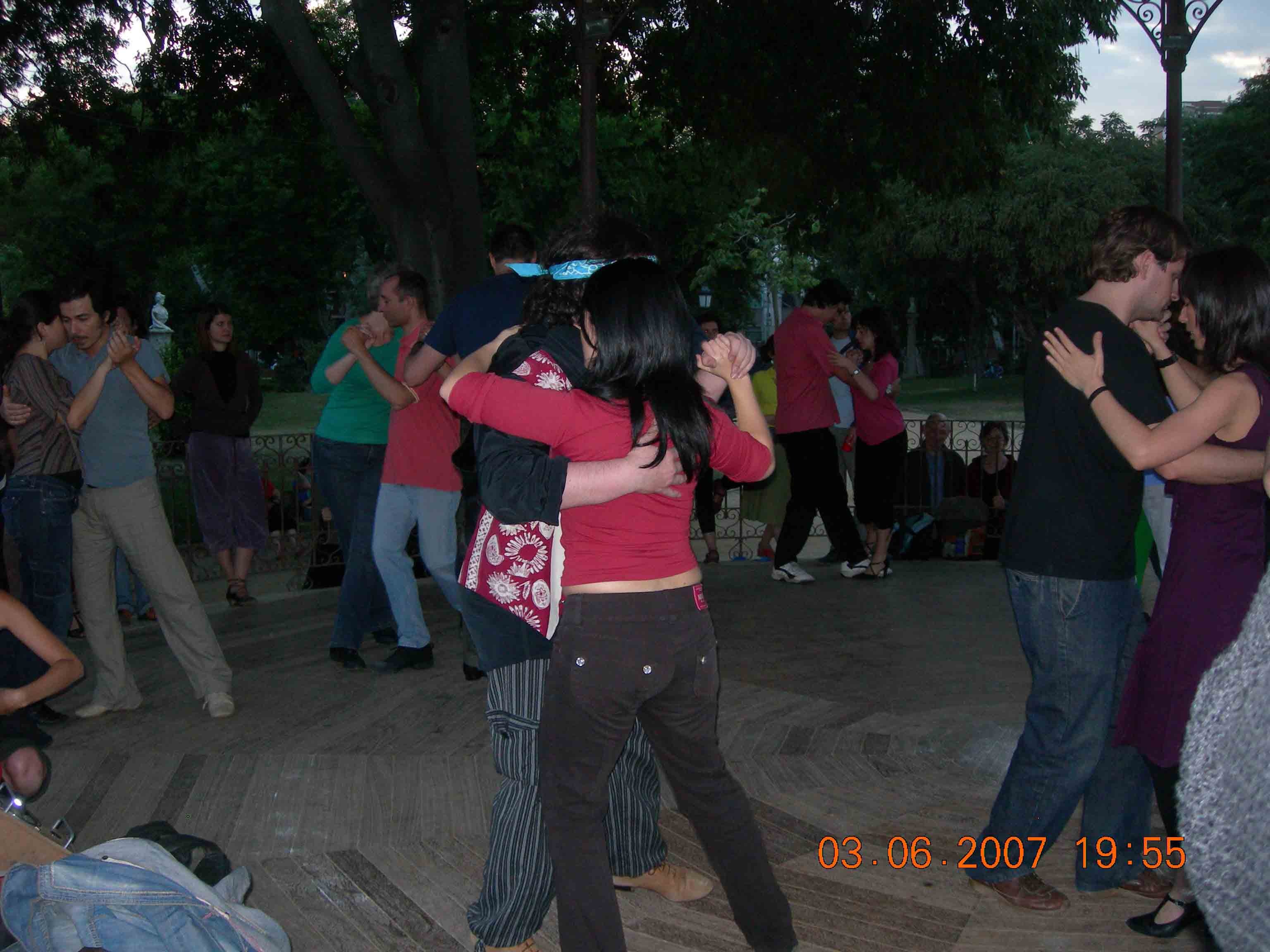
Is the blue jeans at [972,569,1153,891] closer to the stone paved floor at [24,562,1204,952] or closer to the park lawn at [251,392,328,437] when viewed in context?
the stone paved floor at [24,562,1204,952]

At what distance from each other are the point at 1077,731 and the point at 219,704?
3891 millimetres

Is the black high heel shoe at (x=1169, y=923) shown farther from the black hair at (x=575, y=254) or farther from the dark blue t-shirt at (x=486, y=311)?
the dark blue t-shirt at (x=486, y=311)

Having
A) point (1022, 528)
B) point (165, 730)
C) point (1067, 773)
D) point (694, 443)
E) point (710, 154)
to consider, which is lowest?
point (165, 730)

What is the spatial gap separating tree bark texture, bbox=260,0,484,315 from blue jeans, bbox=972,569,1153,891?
670 cm

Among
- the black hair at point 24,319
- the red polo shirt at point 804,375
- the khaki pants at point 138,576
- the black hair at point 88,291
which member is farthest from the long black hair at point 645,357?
the red polo shirt at point 804,375

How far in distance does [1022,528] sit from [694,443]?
1218 mm

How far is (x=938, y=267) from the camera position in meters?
43.3

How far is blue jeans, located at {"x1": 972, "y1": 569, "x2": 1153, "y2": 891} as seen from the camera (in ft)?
11.5

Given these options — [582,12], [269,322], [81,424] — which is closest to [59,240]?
[269,322]

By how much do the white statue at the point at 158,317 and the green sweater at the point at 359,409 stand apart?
16.0 m

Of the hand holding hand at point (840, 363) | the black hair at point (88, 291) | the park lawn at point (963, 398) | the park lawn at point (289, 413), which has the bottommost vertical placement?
the park lawn at point (963, 398)

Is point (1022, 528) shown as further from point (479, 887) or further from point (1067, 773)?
point (479, 887)

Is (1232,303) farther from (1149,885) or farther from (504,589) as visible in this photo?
(504,589)

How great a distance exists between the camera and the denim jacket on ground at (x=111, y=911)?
82.7 inches
